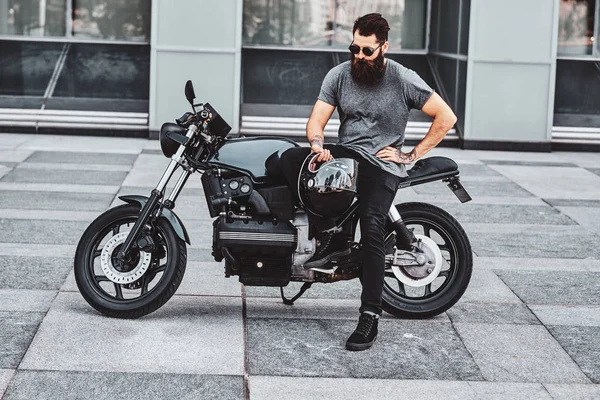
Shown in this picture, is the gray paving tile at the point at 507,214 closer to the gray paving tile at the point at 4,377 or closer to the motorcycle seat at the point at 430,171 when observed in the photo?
the motorcycle seat at the point at 430,171

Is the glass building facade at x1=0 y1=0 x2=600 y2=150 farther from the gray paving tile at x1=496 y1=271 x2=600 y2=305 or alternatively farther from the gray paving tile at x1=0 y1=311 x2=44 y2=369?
the gray paving tile at x1=0 y1=311 x2=44 y2=369

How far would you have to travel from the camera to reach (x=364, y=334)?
5.75 metres

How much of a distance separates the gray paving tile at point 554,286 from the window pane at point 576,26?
9.53 meters

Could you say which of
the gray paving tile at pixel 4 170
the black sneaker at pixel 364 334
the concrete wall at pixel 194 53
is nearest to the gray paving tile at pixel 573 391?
the black sneaker at pixel 364 334

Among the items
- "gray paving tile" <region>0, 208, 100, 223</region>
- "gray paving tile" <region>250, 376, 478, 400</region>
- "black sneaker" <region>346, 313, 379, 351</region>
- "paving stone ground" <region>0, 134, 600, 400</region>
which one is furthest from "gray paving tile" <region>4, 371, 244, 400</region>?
"gray paving tile" <region>0, 208, 100, 223</region>

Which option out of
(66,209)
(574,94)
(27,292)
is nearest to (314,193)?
(27,292)

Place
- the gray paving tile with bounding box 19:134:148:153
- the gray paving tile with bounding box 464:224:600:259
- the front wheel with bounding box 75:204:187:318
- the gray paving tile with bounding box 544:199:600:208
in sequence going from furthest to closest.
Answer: the gray paving tile with bounding box 19:134:148:153, the gray paving tile with bounding box 544:199:600:208, the gray paving tile with bounding box 464:224:600:259, the front wheel with bounding box 75:204:187:318

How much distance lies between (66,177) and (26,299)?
5.18m

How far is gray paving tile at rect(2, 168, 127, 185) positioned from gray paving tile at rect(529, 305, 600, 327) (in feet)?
18.9

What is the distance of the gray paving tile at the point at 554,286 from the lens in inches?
276

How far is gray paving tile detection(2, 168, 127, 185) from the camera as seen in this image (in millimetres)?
11281

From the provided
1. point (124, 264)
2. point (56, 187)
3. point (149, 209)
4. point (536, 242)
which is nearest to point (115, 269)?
point (124, 264)

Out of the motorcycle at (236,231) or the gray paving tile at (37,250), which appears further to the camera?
the gray paving tile at (37,250)

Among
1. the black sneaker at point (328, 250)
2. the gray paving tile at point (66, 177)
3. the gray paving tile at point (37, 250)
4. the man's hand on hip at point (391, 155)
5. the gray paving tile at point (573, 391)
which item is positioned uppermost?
the man's hand on hip at point (391, 155)
